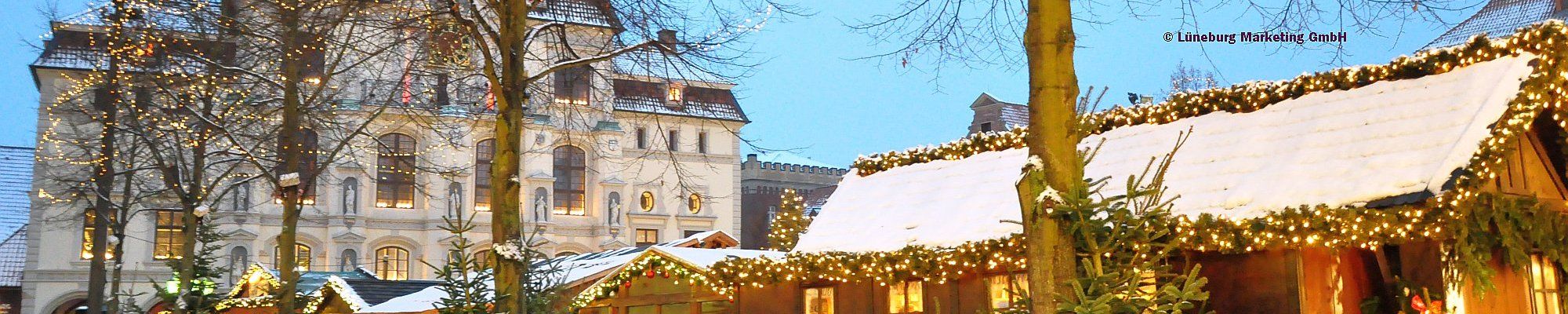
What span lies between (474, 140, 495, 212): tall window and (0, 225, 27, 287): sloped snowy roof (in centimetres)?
1441

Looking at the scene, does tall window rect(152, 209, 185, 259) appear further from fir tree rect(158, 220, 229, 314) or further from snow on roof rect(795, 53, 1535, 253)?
snow on roof rect(795, 53, 1535, 253)

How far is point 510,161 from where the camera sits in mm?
12219

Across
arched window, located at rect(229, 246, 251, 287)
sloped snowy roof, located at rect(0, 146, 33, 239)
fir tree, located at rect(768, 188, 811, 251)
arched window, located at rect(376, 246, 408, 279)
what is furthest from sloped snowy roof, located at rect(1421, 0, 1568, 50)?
sloped snowy roof, located at rect(0, 146, 33, 239)

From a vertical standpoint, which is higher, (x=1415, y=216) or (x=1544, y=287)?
(x=1415, y=216)

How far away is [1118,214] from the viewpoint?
6758 mm

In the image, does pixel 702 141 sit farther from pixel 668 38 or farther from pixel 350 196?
pixel 668 38

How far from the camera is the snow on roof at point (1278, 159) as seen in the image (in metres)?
10.3

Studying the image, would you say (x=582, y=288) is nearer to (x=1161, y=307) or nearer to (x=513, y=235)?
(x=513, y=235)

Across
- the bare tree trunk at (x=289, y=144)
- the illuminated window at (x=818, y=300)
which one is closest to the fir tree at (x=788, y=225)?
the illuminated window at (x=818, y=300)

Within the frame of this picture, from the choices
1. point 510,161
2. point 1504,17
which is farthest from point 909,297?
point 1504,17

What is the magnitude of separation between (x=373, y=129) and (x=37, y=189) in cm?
1042

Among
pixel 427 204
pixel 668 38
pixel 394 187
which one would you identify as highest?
pixel 394 187

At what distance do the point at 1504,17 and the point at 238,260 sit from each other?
123 feet

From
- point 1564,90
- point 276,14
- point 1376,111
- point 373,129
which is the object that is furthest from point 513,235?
point 373,129
